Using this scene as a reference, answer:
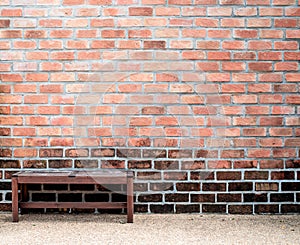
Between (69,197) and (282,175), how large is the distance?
150 cm

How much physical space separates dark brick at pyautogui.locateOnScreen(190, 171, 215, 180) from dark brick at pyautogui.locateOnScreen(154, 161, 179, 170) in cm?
13

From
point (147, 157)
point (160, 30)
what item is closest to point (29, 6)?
point (160, 30)

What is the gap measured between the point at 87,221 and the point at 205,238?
835 mm

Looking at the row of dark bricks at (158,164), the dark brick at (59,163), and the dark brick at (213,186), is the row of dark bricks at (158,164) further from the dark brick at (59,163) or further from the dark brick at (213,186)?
the dark brick at (213,186)

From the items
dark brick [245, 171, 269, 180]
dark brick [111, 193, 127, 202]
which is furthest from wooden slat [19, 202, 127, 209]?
dark brick [245, 171, 269, 180]

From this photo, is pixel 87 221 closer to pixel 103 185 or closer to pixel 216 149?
pixel 103 185

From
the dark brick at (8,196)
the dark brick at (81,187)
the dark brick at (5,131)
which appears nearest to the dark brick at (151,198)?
the dark brick at (81,187)

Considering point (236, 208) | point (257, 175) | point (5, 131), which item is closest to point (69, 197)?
point (5, 131)

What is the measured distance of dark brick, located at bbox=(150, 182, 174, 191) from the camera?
3.36 meters

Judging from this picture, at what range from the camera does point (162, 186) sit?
3363 millimetres

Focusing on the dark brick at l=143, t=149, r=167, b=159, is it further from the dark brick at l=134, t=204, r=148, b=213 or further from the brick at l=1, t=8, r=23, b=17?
the brick at l=1, t=8, r=23, b=17

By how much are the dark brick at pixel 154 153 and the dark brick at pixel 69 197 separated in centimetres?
55

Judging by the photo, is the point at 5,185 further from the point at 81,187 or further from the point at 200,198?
the point at 200,198

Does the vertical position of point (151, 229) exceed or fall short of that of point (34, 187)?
it falls short
